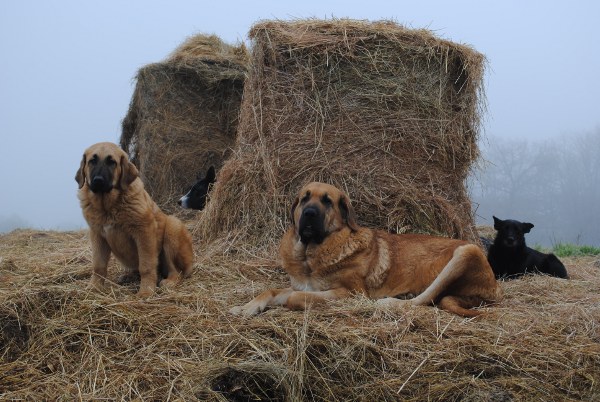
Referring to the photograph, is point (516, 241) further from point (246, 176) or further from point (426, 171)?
point (246, 176)

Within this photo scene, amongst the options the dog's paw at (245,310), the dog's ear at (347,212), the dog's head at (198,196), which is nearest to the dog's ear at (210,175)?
the dog's head at (198,196)

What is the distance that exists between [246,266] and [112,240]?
140cm

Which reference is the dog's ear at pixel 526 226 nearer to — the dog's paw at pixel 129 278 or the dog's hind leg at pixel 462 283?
the dog's hind leg at pixel 462 283

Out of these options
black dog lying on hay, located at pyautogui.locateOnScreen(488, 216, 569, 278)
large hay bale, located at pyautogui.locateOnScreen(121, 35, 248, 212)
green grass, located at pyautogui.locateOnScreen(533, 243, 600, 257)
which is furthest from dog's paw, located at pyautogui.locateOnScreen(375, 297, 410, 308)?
large hay bale, located at pyautogui.locateOnScreen(121, 35, 248, 212)

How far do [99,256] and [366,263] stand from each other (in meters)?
2.26

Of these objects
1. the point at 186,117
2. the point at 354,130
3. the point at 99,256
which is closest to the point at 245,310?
the point at 99,256

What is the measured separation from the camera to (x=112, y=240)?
5.00m

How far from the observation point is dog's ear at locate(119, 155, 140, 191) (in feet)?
16.2

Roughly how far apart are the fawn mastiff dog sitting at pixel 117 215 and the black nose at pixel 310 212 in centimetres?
132

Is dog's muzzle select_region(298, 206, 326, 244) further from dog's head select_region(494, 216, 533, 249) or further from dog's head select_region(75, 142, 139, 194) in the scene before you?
dog's head select_region(494, 216, 533, 249)

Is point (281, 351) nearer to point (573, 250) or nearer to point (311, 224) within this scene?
point (311, 224)

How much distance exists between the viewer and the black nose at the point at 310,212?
472cm

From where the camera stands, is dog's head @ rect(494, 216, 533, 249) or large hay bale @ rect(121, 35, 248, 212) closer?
dog's head @ rect(494, 216, 533, 249)

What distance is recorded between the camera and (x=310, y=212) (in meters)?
4.72
